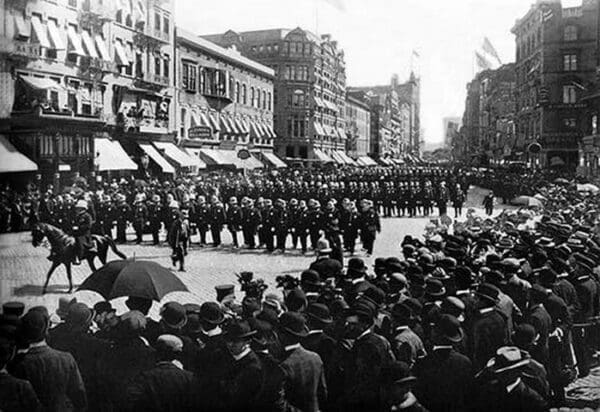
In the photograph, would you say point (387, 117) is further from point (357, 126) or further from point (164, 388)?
point (164, 388)

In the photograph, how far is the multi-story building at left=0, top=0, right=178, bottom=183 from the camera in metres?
9.04

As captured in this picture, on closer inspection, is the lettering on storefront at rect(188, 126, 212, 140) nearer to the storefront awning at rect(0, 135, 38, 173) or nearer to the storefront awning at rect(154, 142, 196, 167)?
the storefront awning at rect(154, 142, 196, 167)

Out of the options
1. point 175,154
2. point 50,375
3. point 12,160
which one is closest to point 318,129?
point 175,154

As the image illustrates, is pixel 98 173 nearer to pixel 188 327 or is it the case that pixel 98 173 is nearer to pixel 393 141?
pixel 188 327

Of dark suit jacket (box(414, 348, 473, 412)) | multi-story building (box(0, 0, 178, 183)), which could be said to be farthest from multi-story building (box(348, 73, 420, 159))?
dark suit jacket (box(414, 348, 473, 412))

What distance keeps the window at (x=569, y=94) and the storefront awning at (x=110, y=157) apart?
25.0 metres

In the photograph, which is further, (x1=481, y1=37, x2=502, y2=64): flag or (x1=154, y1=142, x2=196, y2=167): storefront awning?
(x1=154, y1=142, x2=196, y2=167): storefront awning

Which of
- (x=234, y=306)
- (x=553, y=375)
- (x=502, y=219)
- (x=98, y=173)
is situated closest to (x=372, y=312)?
(x=234, y=306)

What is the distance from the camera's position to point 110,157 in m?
12.0

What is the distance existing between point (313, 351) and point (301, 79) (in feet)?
63.2

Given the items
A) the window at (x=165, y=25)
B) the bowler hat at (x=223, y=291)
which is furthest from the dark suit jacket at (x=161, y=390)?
the window at (x=165, y=25)

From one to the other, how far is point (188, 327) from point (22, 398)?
5.44 ft

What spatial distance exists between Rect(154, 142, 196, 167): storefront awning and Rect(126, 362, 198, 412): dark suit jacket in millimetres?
7896

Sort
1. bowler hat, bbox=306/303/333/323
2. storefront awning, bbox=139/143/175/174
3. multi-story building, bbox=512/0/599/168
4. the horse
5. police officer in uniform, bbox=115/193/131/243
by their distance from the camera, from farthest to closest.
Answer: multi-story building, bbox=512/0/599/168
police officer in uniform, bbox=115/193/131/243
storefront awning, bbox=139/143/175/174
the horse
bowler hat, bbox=306/303/333/323
